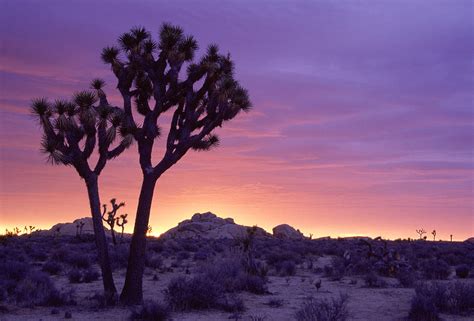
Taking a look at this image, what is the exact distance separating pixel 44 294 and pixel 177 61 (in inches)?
281

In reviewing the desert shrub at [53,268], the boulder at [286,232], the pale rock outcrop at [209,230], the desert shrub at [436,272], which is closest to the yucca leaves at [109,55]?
the desert shrub at [53,268]

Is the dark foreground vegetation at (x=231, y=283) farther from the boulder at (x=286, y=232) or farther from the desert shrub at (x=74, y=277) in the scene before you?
the boulder at (x=286, y=232)

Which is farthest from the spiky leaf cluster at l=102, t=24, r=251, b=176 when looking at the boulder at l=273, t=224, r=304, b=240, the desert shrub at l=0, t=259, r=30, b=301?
the boulder at l=273, t=224, r=304, b=240

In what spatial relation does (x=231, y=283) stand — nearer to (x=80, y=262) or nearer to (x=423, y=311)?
(x=423, y=311)

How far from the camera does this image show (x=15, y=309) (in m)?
14.0

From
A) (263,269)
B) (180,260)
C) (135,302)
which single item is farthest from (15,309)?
(180,260)

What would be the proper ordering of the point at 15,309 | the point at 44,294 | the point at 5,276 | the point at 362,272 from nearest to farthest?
the point at 15,309 < the point at 44,294 < the point at 5,276 < the point at 362,272

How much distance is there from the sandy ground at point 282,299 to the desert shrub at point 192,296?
17.7 inches

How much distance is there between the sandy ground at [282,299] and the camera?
13.4 m

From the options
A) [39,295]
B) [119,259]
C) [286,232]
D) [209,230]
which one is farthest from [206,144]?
[286,232]

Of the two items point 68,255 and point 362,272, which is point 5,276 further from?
point 362,272

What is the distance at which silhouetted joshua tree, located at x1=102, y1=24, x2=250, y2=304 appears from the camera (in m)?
14.7

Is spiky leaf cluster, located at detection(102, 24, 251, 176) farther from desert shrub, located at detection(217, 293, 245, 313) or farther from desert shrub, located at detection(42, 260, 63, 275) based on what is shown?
desert shrub, located at detection(42, 260, 63, 275)

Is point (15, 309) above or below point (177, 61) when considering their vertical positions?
below
